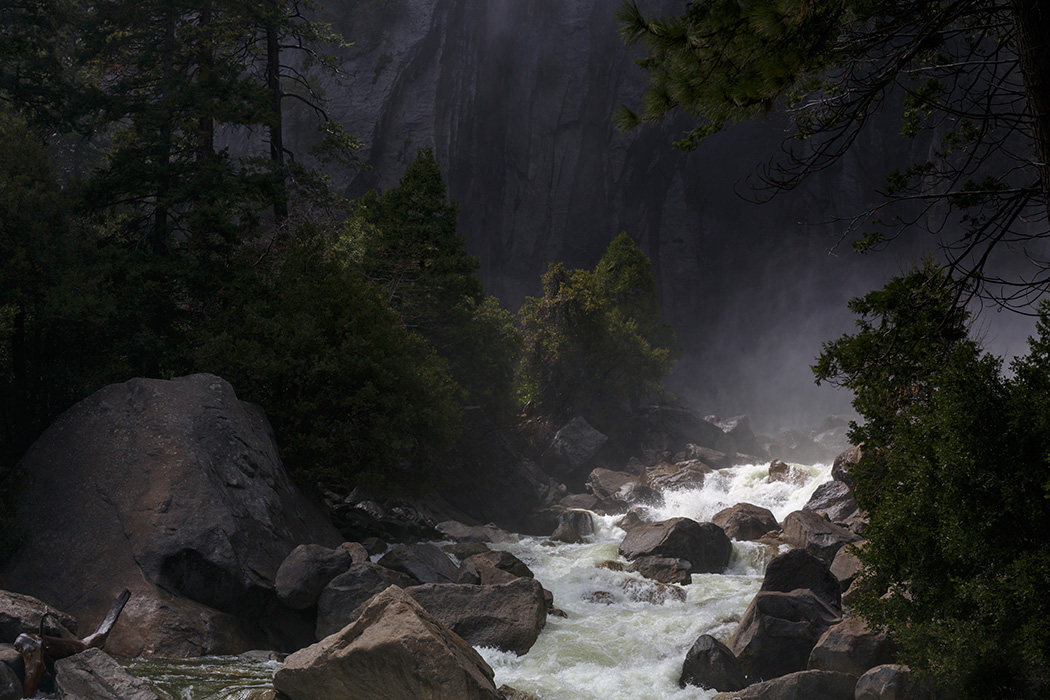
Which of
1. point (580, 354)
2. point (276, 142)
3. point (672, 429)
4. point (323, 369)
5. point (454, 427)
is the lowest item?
point (672, 429)

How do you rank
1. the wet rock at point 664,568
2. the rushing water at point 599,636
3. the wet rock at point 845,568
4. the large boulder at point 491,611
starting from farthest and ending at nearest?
the wet rock at point 664,568
the wet rock at point 845,568
the large boulder at point 491,611
the rushing water at point 599,636

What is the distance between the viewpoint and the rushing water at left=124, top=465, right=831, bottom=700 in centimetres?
1077

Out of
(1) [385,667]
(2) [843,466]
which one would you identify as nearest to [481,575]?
(1) [385,667]

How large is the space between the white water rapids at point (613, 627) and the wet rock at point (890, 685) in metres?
2.49

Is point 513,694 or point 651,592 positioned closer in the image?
point 513,694

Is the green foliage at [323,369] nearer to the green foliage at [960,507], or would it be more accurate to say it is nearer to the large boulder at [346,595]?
the large boulder at [346,595]

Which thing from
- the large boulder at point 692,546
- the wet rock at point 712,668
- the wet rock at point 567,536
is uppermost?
the large boulder at point 692,546

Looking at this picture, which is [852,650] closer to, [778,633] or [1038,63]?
[778,633]

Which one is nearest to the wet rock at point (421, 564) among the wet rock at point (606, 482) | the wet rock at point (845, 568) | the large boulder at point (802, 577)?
the large boulder at point (802, 577)

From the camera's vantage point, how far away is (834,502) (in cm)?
2453

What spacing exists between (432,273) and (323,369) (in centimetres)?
975

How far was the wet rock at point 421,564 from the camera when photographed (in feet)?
52.7

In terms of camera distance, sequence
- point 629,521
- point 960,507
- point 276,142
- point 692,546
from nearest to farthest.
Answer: point 960,507 < point 692,546 < point 276,142 < point 629,521

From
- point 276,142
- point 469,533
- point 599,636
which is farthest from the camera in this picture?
point 276,142
